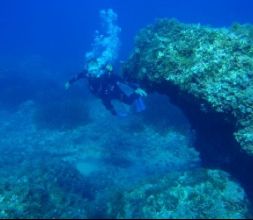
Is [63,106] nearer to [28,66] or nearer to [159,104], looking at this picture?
[159,104]

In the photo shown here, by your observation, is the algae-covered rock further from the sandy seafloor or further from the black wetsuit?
the black wetsuit

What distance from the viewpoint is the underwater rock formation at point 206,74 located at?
7.09 metres

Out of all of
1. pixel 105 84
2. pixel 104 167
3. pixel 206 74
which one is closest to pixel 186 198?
pixel 206 74

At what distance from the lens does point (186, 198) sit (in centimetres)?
693

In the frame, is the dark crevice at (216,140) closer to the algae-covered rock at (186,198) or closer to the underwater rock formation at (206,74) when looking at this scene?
the underwater rock formation at (206,74)

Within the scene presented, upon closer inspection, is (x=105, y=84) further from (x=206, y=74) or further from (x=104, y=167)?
(x=206, y=74)

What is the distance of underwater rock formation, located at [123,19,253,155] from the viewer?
709 centimetres

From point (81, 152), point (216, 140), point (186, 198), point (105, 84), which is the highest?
point (105, 84)

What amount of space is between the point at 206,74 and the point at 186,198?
2.75 m

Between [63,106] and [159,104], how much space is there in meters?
5.37

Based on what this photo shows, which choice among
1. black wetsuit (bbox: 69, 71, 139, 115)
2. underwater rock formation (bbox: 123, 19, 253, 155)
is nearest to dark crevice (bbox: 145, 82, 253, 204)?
underwater rock formation (bbox: 123, 19, 253, 155)

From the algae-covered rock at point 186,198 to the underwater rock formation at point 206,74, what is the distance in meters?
0.98

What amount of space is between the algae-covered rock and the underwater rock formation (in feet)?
3.20

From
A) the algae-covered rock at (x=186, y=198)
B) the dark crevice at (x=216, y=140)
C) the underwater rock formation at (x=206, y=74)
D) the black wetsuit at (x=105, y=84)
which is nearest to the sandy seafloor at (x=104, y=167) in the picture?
the algae-covered rock at (x=186, y=198)
